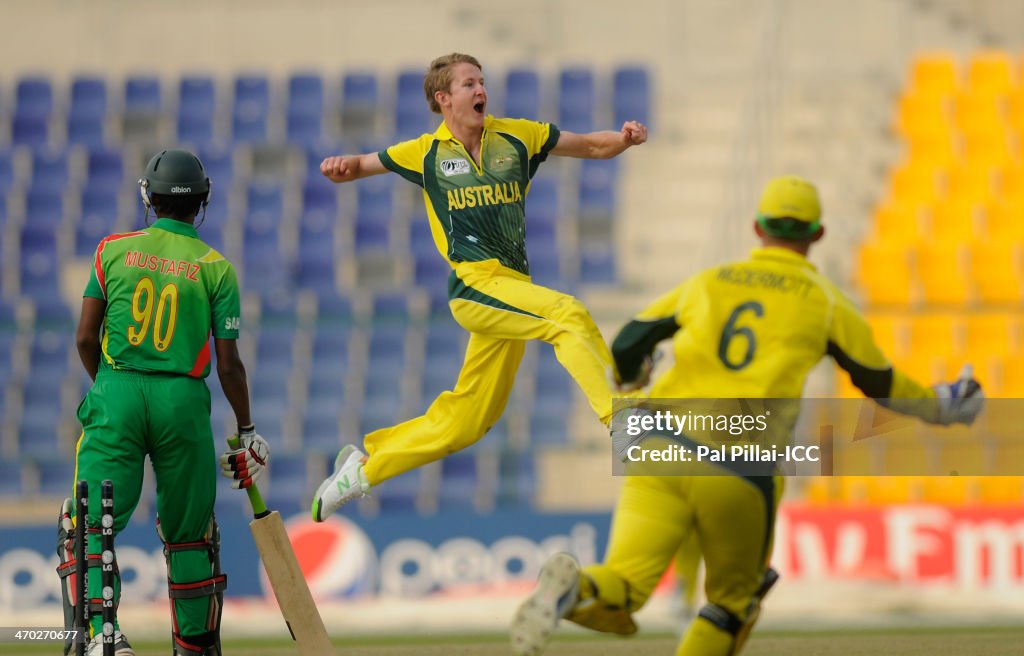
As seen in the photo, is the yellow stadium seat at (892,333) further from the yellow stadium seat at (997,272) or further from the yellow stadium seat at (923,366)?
the yellow stadium seat at (997,272)

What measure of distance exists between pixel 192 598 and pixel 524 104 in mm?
11895

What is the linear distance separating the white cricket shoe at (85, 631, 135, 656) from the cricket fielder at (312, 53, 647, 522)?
1234mm

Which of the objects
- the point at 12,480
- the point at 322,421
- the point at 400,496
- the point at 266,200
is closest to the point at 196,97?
the point at 266,200

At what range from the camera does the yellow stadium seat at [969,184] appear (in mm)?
16875

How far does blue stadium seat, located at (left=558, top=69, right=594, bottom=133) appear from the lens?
1761 cm

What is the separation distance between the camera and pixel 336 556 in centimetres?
1251

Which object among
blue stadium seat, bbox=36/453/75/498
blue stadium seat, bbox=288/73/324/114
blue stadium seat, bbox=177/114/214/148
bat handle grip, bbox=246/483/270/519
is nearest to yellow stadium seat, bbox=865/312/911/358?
blue stadium seat, bbox=288/73/324/114

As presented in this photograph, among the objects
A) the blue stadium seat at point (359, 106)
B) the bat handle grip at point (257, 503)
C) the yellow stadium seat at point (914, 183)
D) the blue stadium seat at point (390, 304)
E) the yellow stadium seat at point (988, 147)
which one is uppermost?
the blue stadium seat at point (359, 106)

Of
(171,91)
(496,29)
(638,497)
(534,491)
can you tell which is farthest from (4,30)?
(638,497)

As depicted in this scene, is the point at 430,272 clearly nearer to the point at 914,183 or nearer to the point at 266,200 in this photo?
the point at 266,200

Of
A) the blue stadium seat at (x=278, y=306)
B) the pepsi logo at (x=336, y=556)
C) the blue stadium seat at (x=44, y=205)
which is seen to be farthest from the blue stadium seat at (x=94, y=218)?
the pepsi logo at (x=336, y=556)

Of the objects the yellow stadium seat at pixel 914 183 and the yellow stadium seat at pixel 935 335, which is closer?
the yellow stadium seat at pixel 935 335

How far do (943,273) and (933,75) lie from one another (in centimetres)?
371

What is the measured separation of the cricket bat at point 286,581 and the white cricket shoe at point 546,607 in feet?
5.79
